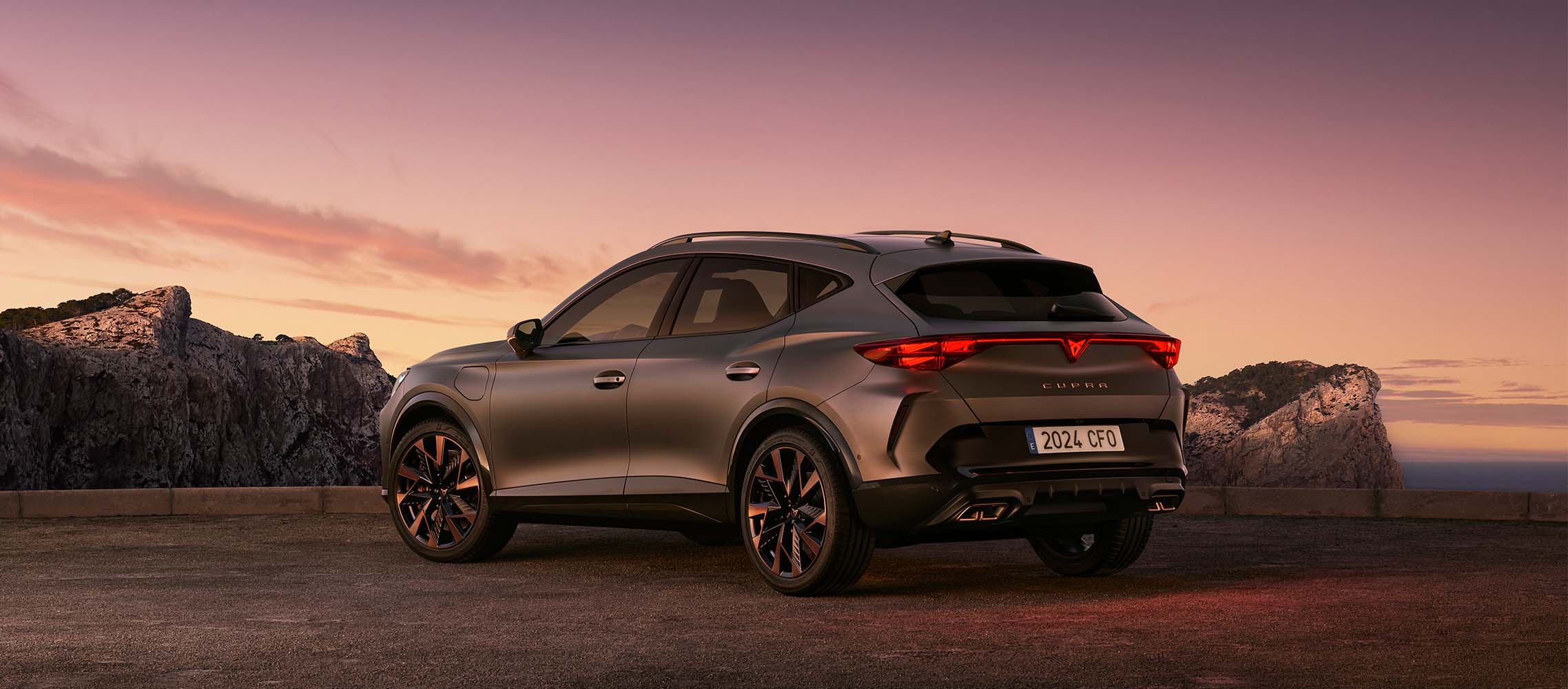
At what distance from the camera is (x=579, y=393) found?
8.08 m

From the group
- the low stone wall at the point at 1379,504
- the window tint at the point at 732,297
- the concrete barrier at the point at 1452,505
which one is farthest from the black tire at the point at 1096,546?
the concrete barrier at the point at 1452,505

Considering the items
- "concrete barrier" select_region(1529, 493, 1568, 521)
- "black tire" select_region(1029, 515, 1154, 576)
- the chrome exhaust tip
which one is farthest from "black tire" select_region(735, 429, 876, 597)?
"concrete barrier" select_region(1529, 493, 1568, 521)

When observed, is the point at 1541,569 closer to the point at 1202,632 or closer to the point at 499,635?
the point at 1202,632

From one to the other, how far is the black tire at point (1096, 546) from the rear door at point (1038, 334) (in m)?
0.98

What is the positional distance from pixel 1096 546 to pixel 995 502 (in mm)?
1640

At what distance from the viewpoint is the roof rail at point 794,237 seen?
7.26 m

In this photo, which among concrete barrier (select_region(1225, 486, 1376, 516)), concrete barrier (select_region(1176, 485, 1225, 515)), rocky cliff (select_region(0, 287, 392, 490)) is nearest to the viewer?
concrete barrier (select_region(1225, 486, 1376, 516))

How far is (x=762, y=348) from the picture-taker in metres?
7.13

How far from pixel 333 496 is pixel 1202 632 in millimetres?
8382

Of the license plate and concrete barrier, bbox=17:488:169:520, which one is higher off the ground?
the license plate

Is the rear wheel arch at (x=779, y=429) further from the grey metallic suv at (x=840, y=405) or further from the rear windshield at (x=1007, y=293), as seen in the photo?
the rear windshield at (x=1007, y=293)

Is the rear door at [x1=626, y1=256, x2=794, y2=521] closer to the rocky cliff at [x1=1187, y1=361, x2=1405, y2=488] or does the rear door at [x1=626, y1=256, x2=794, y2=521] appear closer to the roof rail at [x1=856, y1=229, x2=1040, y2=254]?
the roof rail at [x1=856, y1=229, x2=1040, y2=254]

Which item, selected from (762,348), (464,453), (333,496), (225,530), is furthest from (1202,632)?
(333,496)

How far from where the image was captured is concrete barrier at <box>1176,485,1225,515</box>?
39.5ft
